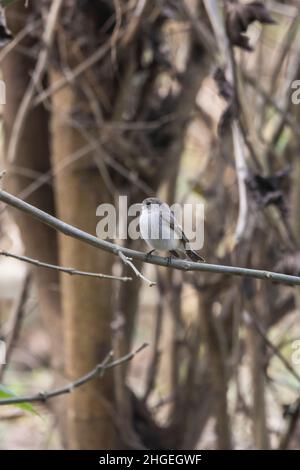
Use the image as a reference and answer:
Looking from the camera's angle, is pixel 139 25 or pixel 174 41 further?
pixel 174 41

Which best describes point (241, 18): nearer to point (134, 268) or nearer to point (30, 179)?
point (134, 268)

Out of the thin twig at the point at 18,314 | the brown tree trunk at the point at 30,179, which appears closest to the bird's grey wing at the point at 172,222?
the brown tree trunk at the point at 30,179

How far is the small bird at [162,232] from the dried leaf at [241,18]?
623mm

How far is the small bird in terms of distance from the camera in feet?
8.07

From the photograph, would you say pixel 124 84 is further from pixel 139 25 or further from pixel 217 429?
pixel 217 429

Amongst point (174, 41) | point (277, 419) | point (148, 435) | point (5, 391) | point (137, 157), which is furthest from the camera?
point (277, 419)

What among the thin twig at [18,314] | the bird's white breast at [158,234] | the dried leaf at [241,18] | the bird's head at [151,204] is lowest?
the bird's white breast at [158,234]

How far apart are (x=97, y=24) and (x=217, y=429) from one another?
6.29 feet

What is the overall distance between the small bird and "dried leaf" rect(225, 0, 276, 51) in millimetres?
623

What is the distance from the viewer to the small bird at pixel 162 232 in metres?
2.46

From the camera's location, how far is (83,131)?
3.21 meters

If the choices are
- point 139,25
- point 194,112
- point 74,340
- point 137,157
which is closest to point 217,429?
point 74,340

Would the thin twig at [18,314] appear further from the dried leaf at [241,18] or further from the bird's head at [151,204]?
the dried leaf at [241,18]

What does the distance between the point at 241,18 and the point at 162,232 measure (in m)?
0.74
